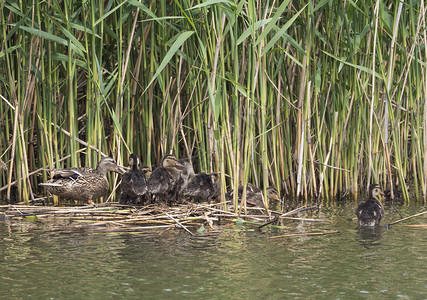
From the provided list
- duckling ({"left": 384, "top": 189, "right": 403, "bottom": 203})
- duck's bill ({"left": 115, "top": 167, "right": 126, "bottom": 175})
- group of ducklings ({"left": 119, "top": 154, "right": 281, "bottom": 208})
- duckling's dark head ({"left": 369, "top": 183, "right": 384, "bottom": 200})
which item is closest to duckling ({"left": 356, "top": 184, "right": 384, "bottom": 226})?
duckling's dark head ({"left": 369, "top": 183, "right": 384, "bottom": 200})

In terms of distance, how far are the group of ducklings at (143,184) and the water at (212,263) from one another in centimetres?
88

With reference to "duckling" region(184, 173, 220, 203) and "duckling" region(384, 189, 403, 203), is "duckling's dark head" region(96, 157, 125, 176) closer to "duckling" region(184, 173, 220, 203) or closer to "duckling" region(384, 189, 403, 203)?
"duckling" region(184, 173, 220, 203)

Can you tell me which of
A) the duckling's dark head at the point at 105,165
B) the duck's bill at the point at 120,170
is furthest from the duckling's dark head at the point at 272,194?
the duckling's dark head at the point at 105,165

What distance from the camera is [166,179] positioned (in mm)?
8156

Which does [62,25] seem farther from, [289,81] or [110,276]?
[110,276]

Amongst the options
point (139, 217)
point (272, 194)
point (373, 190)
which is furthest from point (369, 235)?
point (139, 217)

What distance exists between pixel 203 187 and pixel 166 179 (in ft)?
1.64

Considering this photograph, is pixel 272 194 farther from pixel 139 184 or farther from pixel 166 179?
pixel 139 184

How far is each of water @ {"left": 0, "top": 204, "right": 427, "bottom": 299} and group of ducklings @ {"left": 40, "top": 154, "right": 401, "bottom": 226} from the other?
876 millimetres

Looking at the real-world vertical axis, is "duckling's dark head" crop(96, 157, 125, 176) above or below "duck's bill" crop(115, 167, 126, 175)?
above

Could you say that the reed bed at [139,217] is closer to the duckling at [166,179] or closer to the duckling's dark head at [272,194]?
the duckling at [166,179]

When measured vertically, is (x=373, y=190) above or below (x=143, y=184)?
below

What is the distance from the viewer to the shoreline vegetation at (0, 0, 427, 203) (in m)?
8.23

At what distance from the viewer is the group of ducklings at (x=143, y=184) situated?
807cm
